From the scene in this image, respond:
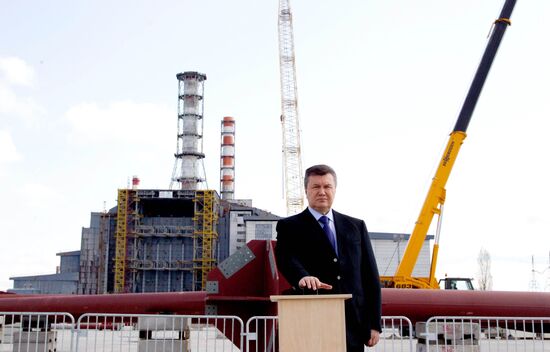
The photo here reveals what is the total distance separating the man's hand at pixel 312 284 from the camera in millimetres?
3551

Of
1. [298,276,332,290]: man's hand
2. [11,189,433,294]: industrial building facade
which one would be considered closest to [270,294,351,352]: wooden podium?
[298,276,332,290]: man's hand

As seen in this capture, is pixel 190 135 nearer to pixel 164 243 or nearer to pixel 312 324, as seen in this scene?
pixel 164 243

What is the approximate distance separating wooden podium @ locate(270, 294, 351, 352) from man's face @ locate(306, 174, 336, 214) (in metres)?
0.80

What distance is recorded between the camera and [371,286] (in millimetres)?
4062

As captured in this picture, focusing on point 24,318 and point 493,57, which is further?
point 493,57

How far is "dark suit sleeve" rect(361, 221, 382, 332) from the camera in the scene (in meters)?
3.96

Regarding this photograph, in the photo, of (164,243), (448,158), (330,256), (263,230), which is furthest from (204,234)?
(330,256)

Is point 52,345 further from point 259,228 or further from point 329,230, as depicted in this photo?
point 259,228

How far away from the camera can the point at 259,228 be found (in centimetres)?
6016

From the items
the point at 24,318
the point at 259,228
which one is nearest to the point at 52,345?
the point at 24,318

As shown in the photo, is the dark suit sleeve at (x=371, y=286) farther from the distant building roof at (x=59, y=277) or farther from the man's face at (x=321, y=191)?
the distant building roof at (x=59, y=277)

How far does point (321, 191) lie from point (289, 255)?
1.48 feet

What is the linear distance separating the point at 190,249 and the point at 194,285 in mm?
3418

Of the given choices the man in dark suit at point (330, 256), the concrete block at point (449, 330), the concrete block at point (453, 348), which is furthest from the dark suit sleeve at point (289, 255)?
the concrete block at point (453, 348)
